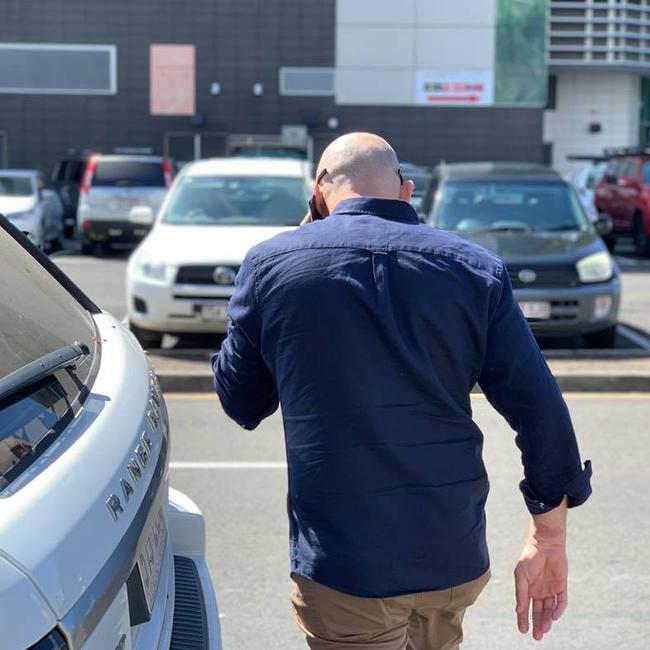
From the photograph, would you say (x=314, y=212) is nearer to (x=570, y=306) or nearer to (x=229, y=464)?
(x=229, y=464)

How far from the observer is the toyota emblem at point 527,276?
1017cm

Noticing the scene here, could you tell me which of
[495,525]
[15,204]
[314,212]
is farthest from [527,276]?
[15,204]

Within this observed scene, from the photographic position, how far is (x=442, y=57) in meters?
34.2

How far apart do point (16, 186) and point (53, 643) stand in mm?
20152

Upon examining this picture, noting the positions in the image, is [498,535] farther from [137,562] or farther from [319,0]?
[319,0]

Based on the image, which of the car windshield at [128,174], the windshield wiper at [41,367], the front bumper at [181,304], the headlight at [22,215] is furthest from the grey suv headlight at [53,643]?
the car windshield at [128,174]

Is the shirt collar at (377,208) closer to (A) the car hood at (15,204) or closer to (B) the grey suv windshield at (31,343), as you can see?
(B) the grey suv windshield at (31,343)

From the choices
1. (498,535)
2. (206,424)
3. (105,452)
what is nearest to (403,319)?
(105,452)

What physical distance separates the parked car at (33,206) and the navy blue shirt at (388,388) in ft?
55.3

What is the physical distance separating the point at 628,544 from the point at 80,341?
3.53 m

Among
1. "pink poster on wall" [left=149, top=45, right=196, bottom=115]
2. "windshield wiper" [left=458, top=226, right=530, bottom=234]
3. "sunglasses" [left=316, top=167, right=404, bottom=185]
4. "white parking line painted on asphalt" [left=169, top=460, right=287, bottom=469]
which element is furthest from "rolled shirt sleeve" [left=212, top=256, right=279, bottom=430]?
"pink poster on wall" [left=149, top=45, right=196, bottom=115]

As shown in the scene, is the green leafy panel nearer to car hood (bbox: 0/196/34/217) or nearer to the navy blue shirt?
car hood (bbox: 0/196/34/217)

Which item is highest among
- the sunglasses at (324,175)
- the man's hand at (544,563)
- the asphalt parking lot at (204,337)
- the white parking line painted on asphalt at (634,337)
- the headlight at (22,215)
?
the sunglasses at (324,175)

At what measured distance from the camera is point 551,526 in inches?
107
